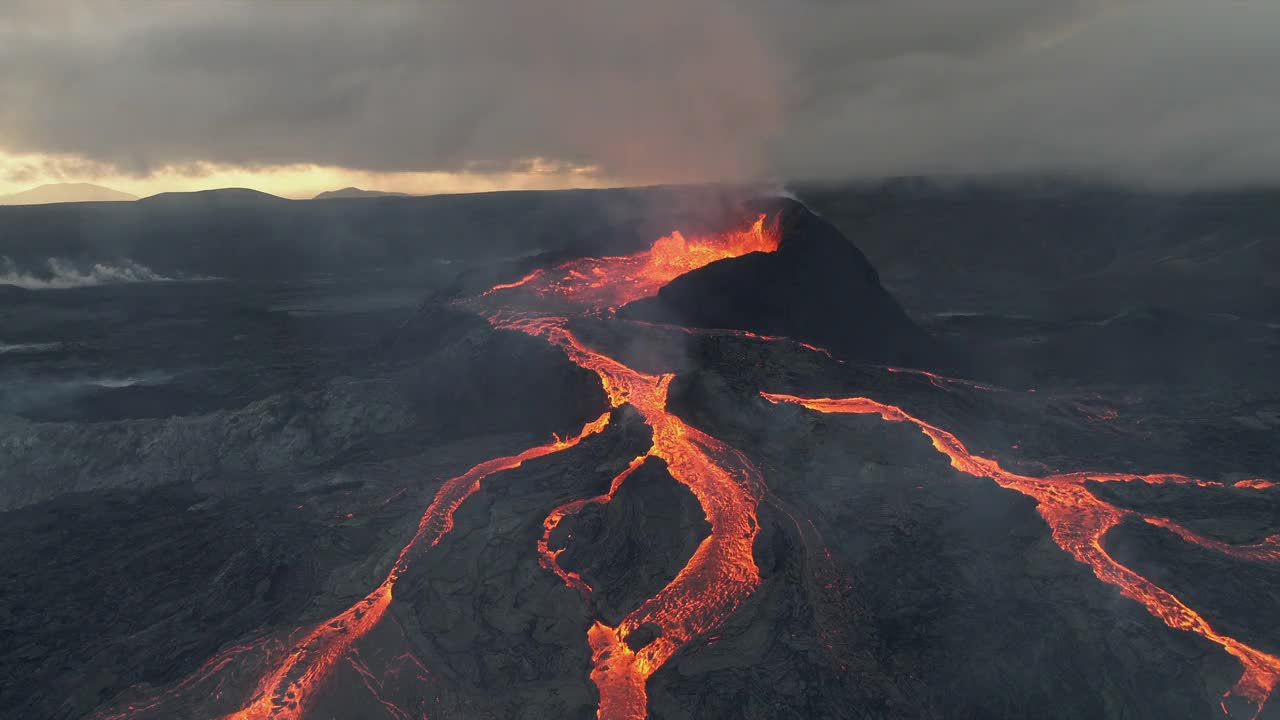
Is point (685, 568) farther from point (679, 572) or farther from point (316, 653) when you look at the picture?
point (316, 653)

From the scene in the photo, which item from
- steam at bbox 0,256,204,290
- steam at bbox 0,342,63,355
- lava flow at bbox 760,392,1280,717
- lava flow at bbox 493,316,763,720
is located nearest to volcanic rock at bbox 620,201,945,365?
lava flow at bbox 760,392,1280,717

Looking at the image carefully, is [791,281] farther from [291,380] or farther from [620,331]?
[291,380]

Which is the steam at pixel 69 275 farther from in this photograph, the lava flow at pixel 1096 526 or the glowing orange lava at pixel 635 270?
the lava flow at pixel 1096 526

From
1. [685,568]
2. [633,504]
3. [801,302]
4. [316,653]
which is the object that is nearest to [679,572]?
[685,568]

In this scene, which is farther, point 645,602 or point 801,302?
point 801,302

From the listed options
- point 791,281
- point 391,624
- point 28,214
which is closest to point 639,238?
point 791,281

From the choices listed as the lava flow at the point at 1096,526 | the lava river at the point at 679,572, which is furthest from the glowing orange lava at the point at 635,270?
the lava flow at the point at 1096,526

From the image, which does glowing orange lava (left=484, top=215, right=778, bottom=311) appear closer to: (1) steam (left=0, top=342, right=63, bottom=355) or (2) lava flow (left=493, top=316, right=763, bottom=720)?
(2) lava flow (left=493, top=316, right=763, bottom=720)
